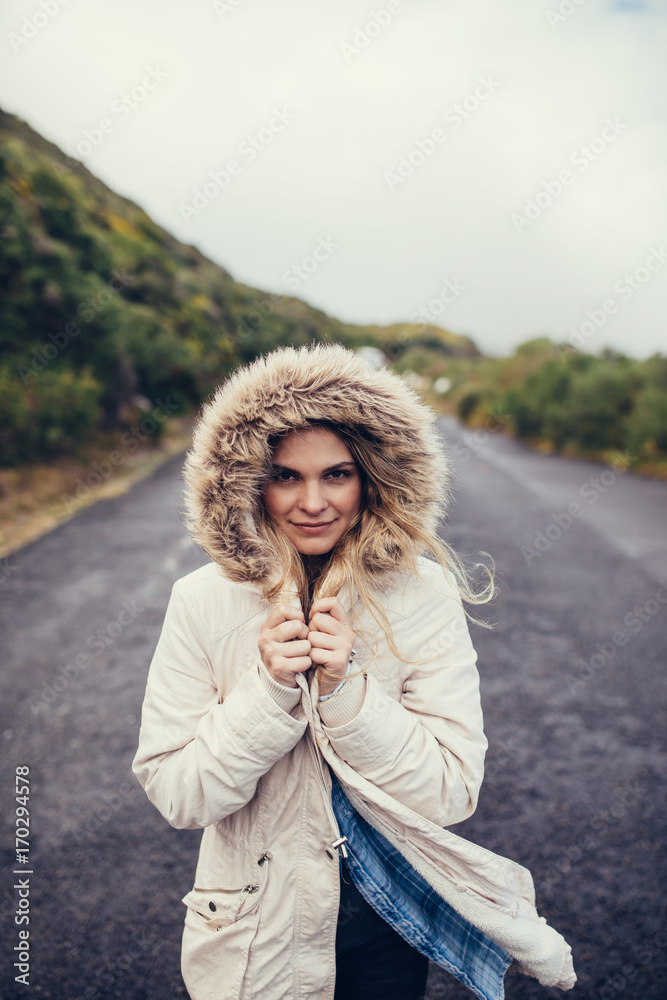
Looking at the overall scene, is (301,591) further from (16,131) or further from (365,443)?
(16,131)

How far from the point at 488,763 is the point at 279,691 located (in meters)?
3.03

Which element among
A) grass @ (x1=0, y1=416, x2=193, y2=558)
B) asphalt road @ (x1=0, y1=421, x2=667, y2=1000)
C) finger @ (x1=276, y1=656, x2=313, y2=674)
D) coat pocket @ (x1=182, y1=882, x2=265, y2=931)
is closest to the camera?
finger @ (x1=276, y1=656, x2=313, y2=674)

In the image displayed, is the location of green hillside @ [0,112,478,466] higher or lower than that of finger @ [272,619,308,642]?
lower

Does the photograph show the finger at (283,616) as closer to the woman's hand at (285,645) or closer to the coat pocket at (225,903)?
the woman's hand at (285,645)

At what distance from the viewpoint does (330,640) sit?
1420mm

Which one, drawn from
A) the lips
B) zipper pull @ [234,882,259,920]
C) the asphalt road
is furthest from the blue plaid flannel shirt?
the asphalt road

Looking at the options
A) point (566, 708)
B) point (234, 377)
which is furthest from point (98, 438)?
point (234, 377)

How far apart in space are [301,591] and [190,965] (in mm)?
1063

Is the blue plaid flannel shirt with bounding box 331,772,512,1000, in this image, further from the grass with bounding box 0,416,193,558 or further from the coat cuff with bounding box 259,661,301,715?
the grass with bounding box 0,416,193,558

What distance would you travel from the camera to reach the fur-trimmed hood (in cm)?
167

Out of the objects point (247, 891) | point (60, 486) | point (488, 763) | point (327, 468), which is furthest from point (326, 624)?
point (60, 486)

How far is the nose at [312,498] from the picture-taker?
169cm

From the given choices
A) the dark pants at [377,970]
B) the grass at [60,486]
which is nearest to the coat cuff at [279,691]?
the dark pants at [377,970]

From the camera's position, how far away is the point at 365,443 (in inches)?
71.3
